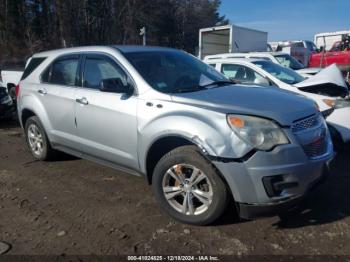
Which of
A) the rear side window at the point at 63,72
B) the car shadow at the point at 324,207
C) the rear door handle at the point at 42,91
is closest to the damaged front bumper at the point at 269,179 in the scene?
the car shadow at the point at 324,207

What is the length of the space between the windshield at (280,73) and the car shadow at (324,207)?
10.7 feet

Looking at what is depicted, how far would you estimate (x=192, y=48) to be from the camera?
144ft

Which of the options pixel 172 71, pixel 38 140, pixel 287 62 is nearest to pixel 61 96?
pixel 38 140

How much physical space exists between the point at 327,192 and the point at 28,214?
3.41 m

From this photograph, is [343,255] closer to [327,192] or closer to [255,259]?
[255,259]

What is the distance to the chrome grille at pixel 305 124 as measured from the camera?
10.9 ft

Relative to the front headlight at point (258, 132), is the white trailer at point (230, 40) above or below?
above

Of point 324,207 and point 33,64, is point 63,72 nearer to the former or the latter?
point 33,64

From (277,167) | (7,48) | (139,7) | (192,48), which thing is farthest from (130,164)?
(192,48)

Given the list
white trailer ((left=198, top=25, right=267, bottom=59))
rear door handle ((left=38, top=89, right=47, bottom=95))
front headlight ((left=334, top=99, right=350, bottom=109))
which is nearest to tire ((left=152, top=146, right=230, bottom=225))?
rear door handle ((left=38, top=89, right=47, bottom=95))

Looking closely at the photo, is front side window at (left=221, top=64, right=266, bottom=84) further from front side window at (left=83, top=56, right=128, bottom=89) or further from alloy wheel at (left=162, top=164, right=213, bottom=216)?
alloy wheel at (left=162, top=164, right=213, bottom=216)

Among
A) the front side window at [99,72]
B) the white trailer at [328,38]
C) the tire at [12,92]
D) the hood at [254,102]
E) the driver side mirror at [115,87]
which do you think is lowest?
the tire at [12,92]

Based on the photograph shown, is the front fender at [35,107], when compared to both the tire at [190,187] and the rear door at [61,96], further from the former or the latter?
the tire at [190,187]

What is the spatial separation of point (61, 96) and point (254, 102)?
2.67 meters
